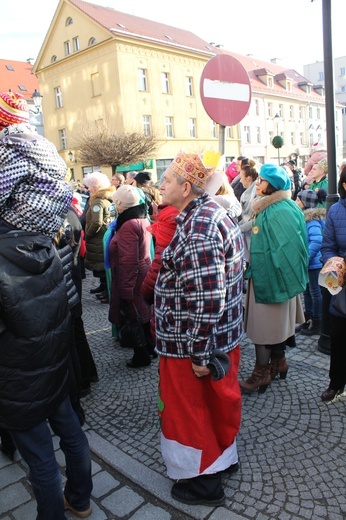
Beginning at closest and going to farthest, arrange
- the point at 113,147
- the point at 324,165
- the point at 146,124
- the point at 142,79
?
the point at 324,165, the point at 113,147, the point at 142,79, the point at 146,124

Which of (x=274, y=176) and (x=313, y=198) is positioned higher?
(x=274, y=176)

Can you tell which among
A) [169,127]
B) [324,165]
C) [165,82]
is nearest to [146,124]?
[169,127]

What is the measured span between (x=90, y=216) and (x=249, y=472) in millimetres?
4552

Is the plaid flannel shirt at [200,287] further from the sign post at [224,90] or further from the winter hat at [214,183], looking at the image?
the sign post at [224,90]

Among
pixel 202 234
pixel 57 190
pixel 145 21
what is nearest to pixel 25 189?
pixel 57 190

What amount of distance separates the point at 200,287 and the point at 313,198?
347 centimetres

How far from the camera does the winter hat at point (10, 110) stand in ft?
9.66

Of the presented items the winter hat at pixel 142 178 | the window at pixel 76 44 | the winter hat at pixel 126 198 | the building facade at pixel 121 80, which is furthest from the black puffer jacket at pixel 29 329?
the window at pixel 76 44

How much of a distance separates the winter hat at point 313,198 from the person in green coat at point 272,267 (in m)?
1.71

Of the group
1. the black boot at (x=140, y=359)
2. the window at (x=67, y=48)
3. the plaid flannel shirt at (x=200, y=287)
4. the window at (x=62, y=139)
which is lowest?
the black boot at (x=140, y=359)

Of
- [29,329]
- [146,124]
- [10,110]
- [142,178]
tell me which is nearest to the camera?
[29,329]

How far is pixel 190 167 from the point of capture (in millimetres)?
2443

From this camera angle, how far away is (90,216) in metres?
6.43

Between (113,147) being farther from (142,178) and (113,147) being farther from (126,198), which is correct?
(126,198)
